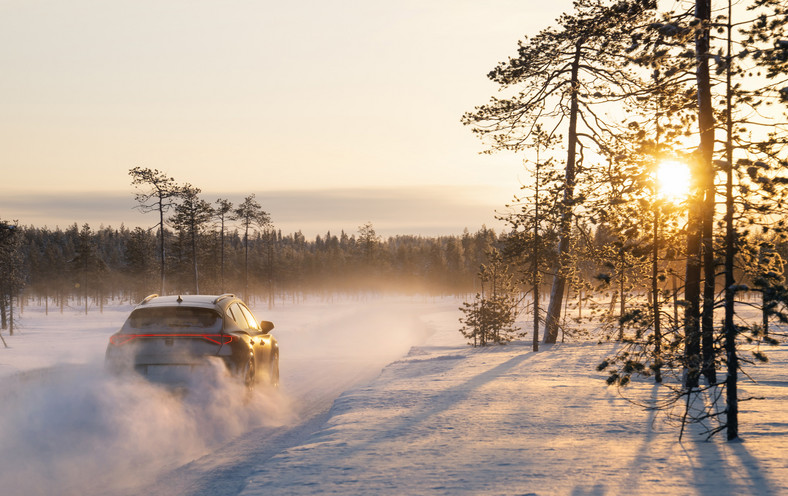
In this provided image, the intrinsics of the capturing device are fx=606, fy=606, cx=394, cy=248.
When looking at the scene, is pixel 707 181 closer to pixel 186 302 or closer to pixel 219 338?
pixel 219 338

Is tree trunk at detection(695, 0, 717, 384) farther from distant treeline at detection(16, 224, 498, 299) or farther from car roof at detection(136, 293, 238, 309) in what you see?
distant treeline at detection(16, 224, 498, 299)

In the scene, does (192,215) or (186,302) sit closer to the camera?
(186,302)

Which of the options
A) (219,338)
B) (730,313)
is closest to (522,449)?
(730,313)

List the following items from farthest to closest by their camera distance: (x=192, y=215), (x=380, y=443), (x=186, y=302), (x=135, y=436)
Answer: (x=192, y=215), (x=186, y=302), (x=135, y=436), (x=380, y=443)

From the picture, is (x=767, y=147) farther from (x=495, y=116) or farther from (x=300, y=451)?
(x=495, y=116)

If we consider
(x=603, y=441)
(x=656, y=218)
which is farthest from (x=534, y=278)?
(x=603, y=441)

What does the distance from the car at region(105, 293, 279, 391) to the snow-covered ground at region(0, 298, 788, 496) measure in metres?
0.29

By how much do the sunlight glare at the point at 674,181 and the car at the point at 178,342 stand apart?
6402mm

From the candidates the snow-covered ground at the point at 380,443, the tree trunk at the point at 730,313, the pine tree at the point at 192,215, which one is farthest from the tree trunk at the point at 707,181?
the pine tree at the point at 192,215

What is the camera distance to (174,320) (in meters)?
8.47

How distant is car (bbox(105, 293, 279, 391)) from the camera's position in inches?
320

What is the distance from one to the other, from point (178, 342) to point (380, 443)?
3272 mm

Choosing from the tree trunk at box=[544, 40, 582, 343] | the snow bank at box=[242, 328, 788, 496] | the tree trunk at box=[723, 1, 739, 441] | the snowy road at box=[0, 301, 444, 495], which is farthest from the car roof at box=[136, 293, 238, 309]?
the tree trunk at box=[544, 40, 582, 343]

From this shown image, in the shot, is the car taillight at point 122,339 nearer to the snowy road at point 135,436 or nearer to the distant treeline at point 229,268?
the snowy road at point 135,436
